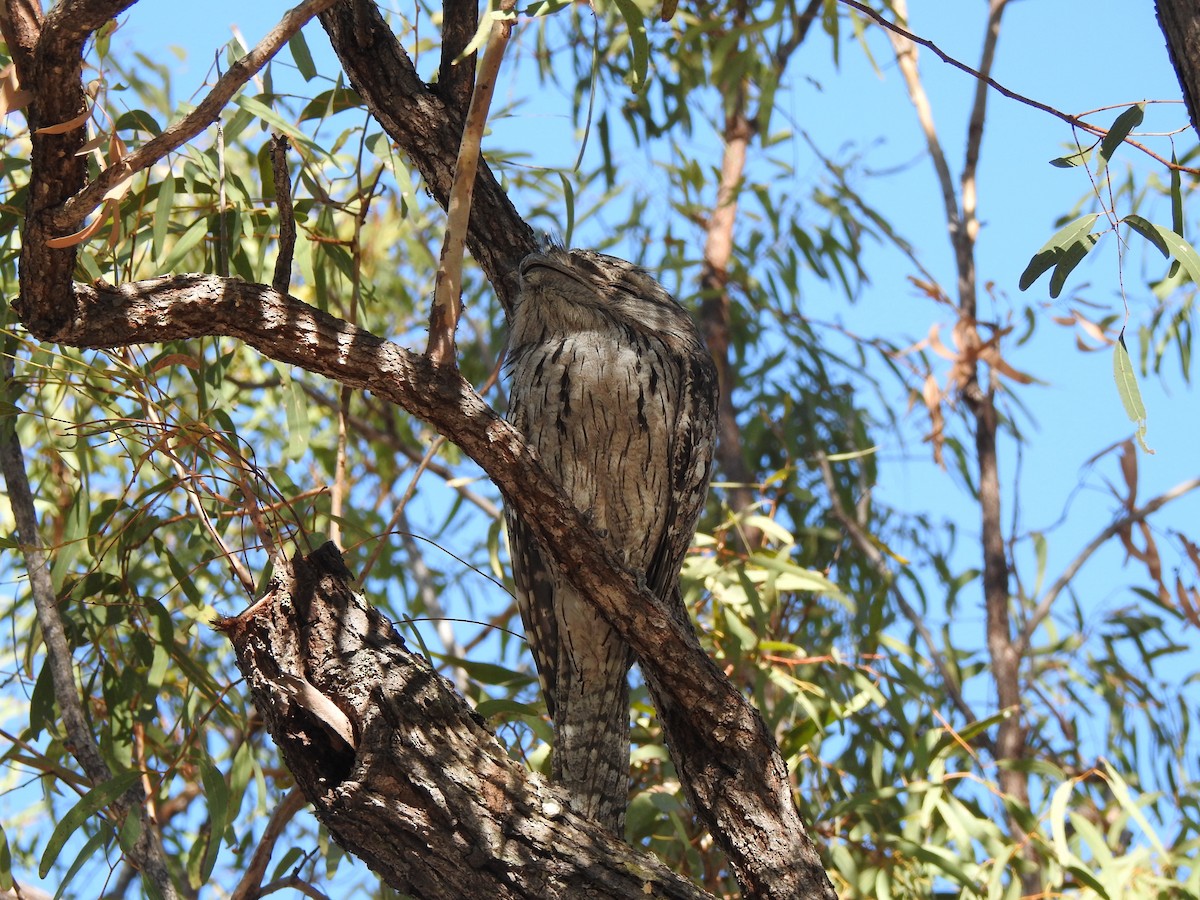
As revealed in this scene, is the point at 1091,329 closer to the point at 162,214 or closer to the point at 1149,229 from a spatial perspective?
the point at 1149,229

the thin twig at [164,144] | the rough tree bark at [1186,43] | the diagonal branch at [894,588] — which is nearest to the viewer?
the thin twig at [164,144]

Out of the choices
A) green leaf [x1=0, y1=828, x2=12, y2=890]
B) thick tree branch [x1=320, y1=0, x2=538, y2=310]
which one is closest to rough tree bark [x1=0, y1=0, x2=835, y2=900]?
thick tree branch [x1=320, y1=0, x2=538, y2=310]

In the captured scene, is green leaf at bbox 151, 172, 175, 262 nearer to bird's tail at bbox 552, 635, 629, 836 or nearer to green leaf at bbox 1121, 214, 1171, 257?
bird's tail at bbox 552, 635, 629, 836

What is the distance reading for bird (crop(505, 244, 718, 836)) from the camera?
2.52 metres

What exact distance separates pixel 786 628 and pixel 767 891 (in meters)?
2.04

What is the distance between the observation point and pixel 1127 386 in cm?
178

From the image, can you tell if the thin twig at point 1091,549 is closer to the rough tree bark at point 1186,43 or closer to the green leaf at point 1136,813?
the green leaf at point 1136,813

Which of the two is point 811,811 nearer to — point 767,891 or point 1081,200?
point 767,891

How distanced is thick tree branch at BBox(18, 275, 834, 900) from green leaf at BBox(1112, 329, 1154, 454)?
784 millimetres

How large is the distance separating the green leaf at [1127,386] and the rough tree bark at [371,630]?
786mm

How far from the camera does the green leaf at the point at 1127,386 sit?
5.71ft

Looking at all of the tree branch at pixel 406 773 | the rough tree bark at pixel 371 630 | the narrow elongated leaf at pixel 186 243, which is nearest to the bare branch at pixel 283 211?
the rough tree bark at pixel 371 630

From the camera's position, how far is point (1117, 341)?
181 centimetres

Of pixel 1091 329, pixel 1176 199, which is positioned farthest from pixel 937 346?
pixel 1176 199
